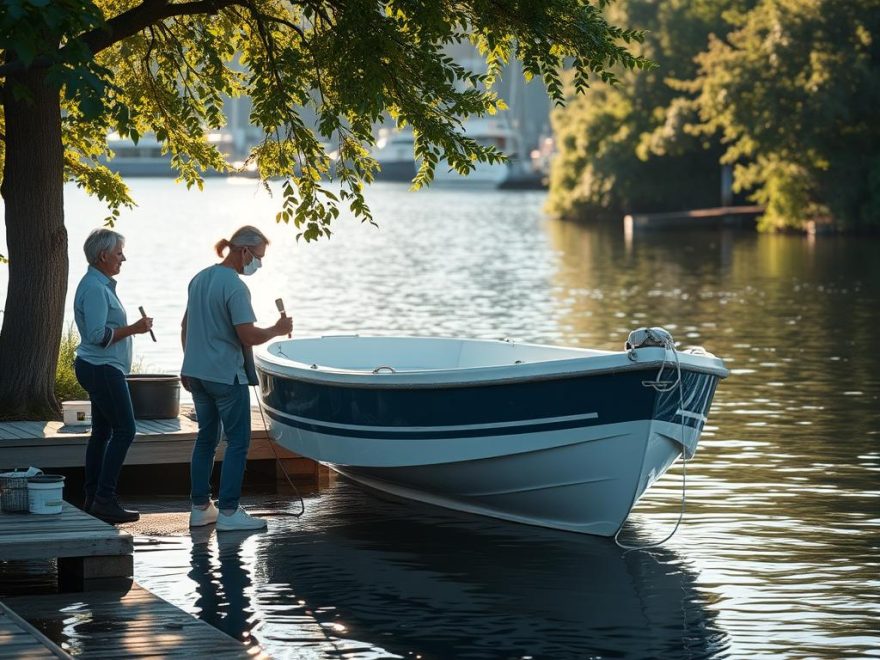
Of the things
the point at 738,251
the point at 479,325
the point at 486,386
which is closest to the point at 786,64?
the point at 738,251

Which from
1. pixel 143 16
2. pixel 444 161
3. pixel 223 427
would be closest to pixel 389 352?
pixel 143 16

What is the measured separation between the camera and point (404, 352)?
1580 centimetres

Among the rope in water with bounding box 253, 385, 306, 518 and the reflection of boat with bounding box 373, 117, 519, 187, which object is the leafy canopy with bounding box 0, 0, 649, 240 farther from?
the reflection of boat with bounding box 373, 117, 519, 187

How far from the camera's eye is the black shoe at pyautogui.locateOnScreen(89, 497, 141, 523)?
11.8 metres

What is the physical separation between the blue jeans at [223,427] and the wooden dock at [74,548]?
139 cm

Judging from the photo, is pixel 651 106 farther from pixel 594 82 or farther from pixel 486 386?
pixel 486 386

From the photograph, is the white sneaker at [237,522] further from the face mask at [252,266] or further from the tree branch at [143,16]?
the tree branch at [143,16]

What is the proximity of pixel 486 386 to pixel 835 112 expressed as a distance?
1938 inches

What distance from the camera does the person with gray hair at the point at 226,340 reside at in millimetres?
11039

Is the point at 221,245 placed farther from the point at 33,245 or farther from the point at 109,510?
the point at 33,245

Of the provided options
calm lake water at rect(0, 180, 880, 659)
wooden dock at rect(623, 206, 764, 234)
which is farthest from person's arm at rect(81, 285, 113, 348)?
wooden dock at rect(623, 206, 764, 234)

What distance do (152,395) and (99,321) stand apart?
3096 millimetres

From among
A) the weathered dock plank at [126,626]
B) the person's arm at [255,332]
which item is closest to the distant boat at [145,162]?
the person's arm at [255,332]

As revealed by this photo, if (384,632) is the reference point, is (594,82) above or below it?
above
